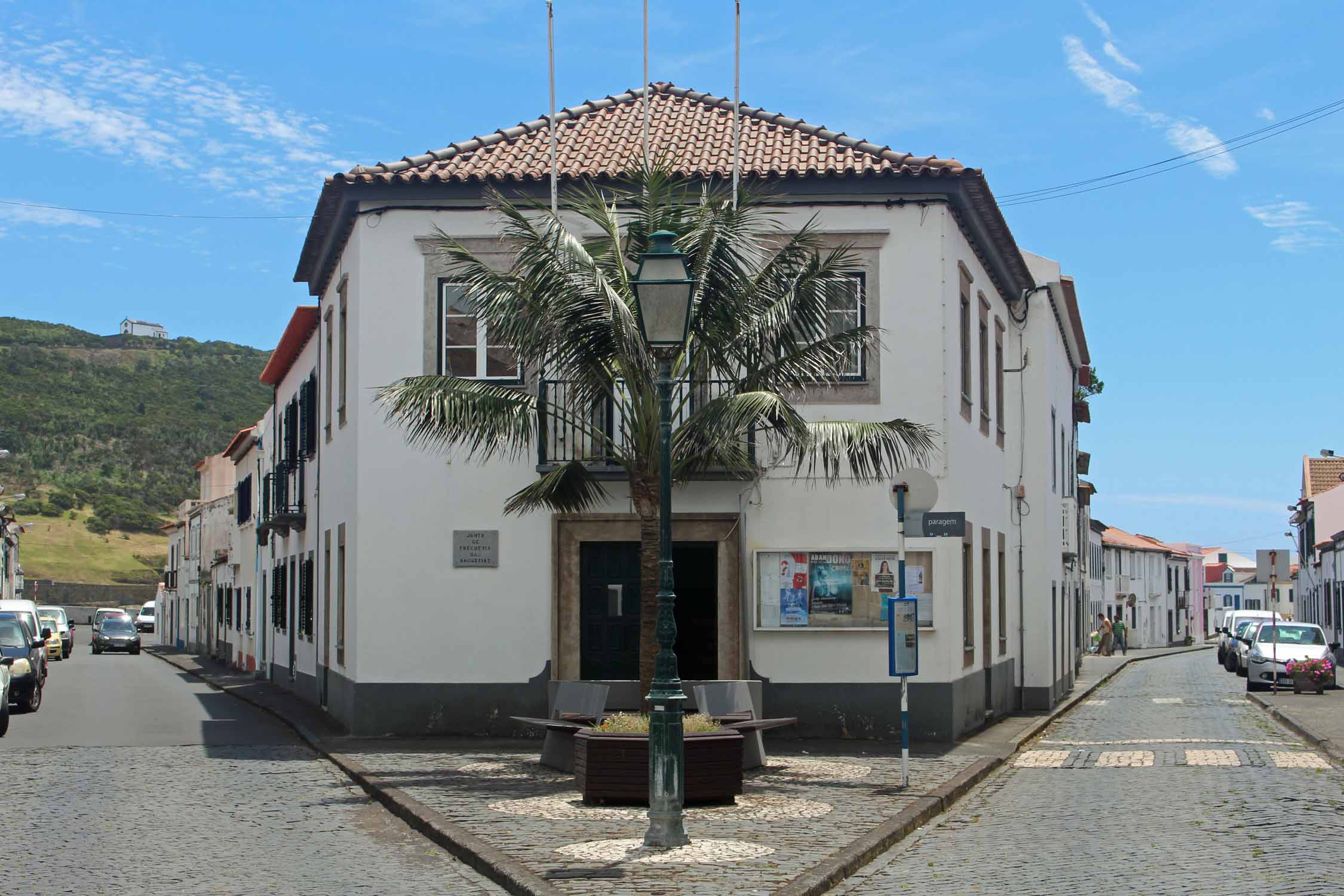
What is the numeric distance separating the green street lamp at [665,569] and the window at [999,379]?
1348cm

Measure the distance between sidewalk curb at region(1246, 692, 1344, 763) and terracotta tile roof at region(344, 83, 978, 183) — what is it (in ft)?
24.2

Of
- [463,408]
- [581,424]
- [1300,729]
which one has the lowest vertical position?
[1300,729]

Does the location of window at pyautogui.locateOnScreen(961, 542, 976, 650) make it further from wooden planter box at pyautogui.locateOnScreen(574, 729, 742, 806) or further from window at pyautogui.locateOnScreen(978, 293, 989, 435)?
wooden planter box at pyautogui.locateOnScreen(574, 729, 742, 806)

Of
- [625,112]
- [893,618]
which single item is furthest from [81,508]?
[893,618]

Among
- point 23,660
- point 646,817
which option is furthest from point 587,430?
point 23,660

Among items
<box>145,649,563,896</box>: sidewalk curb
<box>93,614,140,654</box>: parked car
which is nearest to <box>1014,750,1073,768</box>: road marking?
<box>145,649,563,896</box>: sidewalk curb

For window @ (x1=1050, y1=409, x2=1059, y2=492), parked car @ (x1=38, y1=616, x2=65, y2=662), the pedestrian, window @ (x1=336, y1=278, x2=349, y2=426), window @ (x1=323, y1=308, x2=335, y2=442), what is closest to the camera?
window @ (x1=336, y1=278, x2=349, y2=426)

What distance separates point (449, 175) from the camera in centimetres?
1825

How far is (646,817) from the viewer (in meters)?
11.7

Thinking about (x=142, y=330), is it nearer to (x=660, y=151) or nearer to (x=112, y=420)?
(x=112, y=420)

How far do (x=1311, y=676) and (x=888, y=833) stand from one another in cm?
2268

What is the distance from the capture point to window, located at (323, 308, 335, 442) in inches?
882

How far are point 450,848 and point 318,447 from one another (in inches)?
Result: 554

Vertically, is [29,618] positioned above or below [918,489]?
below
